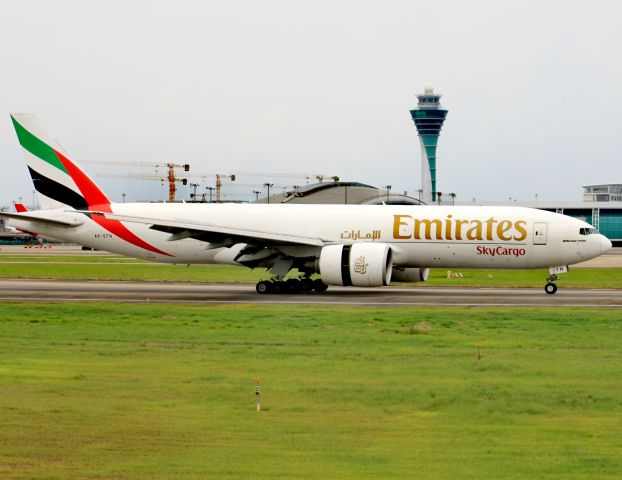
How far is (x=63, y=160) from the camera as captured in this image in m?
44.9

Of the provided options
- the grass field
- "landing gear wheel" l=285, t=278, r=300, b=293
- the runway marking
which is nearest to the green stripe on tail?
the grass field

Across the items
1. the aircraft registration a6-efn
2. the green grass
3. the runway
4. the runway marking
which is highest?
the aircraft registration a6-efn

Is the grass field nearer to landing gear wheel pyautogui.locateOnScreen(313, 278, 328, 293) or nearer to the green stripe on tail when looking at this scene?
landing gear wheel pyautogui.locateOnScreen(313, 278, 328, 293)

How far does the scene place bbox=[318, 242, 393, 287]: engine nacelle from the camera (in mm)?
37094

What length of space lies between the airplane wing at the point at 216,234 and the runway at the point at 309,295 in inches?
87.8

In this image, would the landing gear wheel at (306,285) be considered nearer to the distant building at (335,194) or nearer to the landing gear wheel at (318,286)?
the landing gear wheel at (318,286)

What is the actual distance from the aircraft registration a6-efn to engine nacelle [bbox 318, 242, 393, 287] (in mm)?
40

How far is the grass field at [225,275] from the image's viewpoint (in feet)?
161

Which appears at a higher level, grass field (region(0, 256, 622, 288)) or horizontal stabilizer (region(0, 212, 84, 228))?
horizontal stabilizer (region(0, 212, 84, 228))

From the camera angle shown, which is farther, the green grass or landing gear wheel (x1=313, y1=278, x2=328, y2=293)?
landing gear wheel (x1=313, y1=278, x2=328, y2=293)

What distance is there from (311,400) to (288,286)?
24.0m

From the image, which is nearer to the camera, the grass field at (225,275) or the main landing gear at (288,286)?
the main landing gear at (288,286)

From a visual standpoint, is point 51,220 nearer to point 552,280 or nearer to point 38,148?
point 38,148

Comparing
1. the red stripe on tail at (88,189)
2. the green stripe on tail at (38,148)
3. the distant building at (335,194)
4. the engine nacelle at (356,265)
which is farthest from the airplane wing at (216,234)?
the distant building at (335,194)
